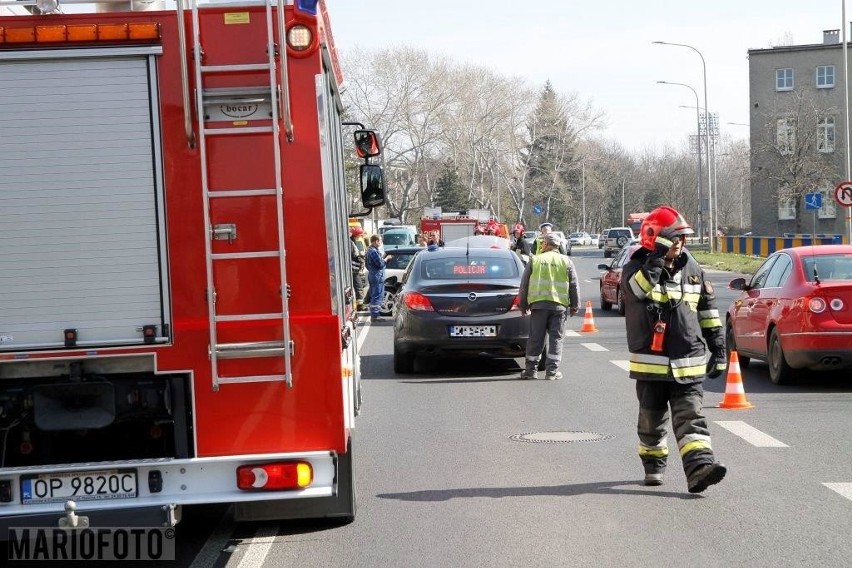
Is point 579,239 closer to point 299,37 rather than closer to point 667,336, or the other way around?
point 667,336

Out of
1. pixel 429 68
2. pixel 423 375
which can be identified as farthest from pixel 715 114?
pixel 423 375

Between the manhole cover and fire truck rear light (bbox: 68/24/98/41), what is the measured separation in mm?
5695

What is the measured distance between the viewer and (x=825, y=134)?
71.2 metres

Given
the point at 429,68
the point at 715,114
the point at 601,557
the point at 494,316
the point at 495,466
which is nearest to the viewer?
the point at 601,557

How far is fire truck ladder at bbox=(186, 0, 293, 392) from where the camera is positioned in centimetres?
600

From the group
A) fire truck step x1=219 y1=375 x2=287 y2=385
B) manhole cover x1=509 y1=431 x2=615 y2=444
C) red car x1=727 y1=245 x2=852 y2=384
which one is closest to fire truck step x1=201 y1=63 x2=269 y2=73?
fire truck step x1=219 y1=375 x2=287 y2=385

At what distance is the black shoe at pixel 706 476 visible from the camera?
7885 millimetres

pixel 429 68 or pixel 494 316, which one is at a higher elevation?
pixel 429 68

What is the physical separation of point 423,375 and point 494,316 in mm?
1292

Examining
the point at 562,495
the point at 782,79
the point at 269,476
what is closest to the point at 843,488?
the point at 562,495

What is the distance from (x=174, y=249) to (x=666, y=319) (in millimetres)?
3564

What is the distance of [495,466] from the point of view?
30.9 feet

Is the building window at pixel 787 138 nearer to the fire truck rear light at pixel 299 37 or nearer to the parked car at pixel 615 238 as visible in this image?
the parked car at pixel 615 238

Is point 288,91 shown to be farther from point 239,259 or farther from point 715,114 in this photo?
point 715,114
